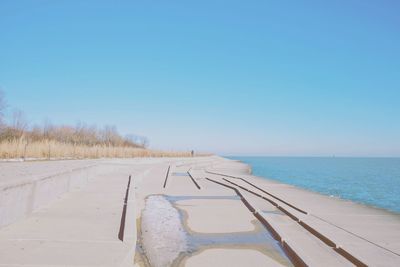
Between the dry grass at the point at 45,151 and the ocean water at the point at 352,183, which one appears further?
the ocean water at the point at 352,183

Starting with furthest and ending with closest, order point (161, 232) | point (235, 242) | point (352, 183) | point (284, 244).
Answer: point (352, 183) → point (161, 232) → point (235, 242) → point (284, 244)

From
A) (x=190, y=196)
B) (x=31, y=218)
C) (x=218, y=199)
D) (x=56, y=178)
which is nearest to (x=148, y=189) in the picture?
(x=190, y=196)

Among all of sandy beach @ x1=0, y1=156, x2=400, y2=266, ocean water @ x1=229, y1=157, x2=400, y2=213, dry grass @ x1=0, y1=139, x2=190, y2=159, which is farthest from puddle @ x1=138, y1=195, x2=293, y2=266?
ocean water @ x1=229, y1=157, x2=400, y2=213

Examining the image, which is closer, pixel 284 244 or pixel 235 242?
pixel 284 244

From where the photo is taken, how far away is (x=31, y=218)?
5.62 m

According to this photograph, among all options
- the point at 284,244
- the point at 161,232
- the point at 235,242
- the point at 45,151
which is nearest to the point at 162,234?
the point at 161,232

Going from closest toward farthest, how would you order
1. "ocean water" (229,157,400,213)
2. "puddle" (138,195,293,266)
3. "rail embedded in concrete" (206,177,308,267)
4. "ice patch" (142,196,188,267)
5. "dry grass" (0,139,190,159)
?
"rail embedded in concrete" (206,177,308,267) < "ice patch" (142,196,188,267) < "puddle" (138,195,293,266) < "dry grass" (0,139,190,159) < "ocean water" (229,157,400,213)

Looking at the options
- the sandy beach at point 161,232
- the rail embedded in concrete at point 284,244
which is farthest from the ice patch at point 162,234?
the rail embedded in concrete at point 284,244

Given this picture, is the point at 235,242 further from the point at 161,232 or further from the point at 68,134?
the point at 68,134

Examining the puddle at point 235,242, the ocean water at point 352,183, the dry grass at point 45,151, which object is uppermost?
the dry grass at point 45,151

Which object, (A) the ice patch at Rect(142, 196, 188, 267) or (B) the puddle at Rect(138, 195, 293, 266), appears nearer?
(A) the ice patch at Rect(142, 196, 188, 267)

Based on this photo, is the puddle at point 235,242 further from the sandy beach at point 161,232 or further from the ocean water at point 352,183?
the ocean water at point 352,183

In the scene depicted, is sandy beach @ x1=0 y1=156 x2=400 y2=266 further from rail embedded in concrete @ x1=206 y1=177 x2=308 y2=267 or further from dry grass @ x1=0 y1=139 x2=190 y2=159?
dry grass @ x1=0 y1=139 x2=190 y2=159

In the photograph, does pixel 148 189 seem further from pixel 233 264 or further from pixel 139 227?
pixel 233 264
